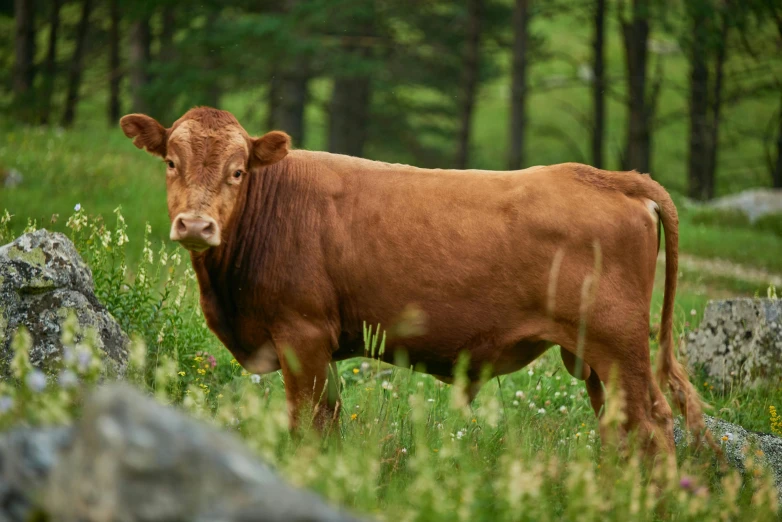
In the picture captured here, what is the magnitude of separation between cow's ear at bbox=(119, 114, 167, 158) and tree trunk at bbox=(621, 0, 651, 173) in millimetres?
15658

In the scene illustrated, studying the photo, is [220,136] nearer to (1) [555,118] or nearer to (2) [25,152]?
(2) [25,152]

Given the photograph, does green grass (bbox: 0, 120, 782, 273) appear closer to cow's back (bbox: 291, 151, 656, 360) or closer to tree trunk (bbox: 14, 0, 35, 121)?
tree trunk (bbox: 14, 0, 35, 121)

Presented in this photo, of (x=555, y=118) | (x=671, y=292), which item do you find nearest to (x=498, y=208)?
(x=671, y=292)

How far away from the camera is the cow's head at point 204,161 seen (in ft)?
16.9

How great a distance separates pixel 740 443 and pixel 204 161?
417 cm

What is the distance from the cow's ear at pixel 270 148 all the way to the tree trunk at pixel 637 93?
15.4 metres

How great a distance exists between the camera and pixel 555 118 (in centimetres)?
5009

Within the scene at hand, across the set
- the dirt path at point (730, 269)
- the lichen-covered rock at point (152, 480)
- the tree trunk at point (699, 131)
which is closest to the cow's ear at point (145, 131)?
the lichen-covered rock at point (152, 480)

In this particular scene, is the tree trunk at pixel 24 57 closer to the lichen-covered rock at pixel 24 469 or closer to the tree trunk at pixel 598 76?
the tree trunk at pixel 598 76

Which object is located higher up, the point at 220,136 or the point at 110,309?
the point at 220,136

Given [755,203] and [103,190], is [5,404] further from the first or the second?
[755,203]

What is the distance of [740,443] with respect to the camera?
5.96 m

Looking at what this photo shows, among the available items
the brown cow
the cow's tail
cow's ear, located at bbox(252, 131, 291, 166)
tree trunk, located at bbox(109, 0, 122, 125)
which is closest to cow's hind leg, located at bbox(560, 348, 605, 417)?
the brown cow

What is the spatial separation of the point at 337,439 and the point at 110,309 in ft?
7.81
